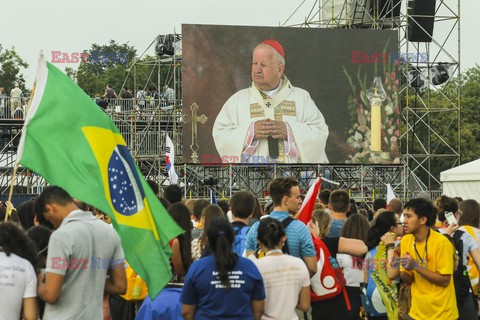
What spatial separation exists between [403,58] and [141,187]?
3312cm

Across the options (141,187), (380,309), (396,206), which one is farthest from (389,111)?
(141,187)

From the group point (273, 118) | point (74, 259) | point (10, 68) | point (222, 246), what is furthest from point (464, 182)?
point (10, 68)

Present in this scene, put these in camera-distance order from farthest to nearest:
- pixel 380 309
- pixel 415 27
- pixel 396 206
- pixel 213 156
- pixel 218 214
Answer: pixel 415 27 < pixel 213 156 < pixel 396 206 < pixel 380 309 < pixel 218 214

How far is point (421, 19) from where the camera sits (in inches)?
1592

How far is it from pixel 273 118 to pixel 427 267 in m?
24.2

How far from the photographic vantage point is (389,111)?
35438 millimetres

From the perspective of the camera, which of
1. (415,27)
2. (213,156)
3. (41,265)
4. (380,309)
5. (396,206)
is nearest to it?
(41,265)

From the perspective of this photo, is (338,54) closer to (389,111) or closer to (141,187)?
(389,111)

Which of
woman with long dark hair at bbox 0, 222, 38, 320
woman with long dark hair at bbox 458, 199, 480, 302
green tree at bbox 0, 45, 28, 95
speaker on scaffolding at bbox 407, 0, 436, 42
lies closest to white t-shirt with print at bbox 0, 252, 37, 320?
woman with long dark hair at bbox 0, 222, 38, 320

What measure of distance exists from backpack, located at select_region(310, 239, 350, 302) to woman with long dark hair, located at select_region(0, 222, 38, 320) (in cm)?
285

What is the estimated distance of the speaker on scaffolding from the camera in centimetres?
4009

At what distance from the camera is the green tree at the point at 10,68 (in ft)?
239

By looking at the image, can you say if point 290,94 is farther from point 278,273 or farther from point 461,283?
point 278,273

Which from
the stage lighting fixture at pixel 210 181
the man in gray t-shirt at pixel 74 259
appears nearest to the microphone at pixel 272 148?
the stage lighting fixture at pixel 210 181
